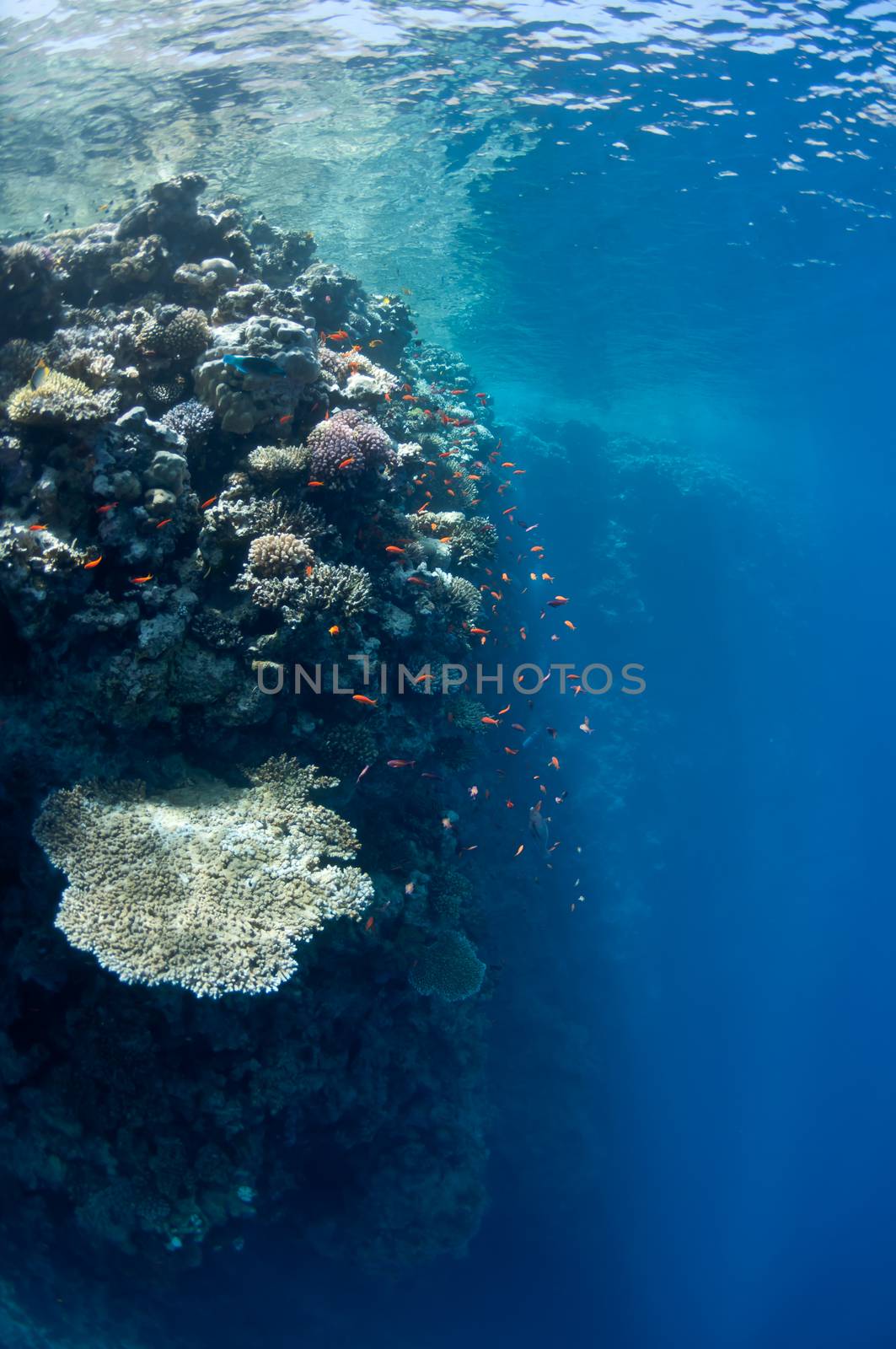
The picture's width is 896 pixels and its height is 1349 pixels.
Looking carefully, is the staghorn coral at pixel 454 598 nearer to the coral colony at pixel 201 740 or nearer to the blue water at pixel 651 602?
the coral colony at pixel 201 740

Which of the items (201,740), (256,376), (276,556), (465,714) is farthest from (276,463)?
(465,714)

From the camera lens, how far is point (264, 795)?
6.15 meters

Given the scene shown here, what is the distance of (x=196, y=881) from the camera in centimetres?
524

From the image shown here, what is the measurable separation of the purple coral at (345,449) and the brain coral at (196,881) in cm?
342

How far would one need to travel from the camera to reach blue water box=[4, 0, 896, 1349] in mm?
13805

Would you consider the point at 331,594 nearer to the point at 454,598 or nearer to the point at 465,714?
the point at 454,598

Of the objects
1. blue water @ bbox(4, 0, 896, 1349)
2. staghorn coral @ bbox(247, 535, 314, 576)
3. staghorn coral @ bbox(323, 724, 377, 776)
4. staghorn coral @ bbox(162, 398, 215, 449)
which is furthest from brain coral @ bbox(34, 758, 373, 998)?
blue water @ bbox(4, 0, 896, 1349)

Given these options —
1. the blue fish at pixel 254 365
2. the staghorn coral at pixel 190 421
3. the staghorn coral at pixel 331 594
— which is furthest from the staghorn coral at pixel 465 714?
the blue fish at pixel 254 365

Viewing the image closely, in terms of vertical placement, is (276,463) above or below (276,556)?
above

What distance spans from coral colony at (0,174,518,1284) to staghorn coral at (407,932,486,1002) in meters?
0.04

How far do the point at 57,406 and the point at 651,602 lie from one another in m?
28.1

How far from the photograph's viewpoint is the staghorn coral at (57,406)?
5578 mm

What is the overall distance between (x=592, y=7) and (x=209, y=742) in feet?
52.8

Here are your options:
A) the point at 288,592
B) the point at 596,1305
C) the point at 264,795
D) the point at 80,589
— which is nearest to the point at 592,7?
the point at 288,592
